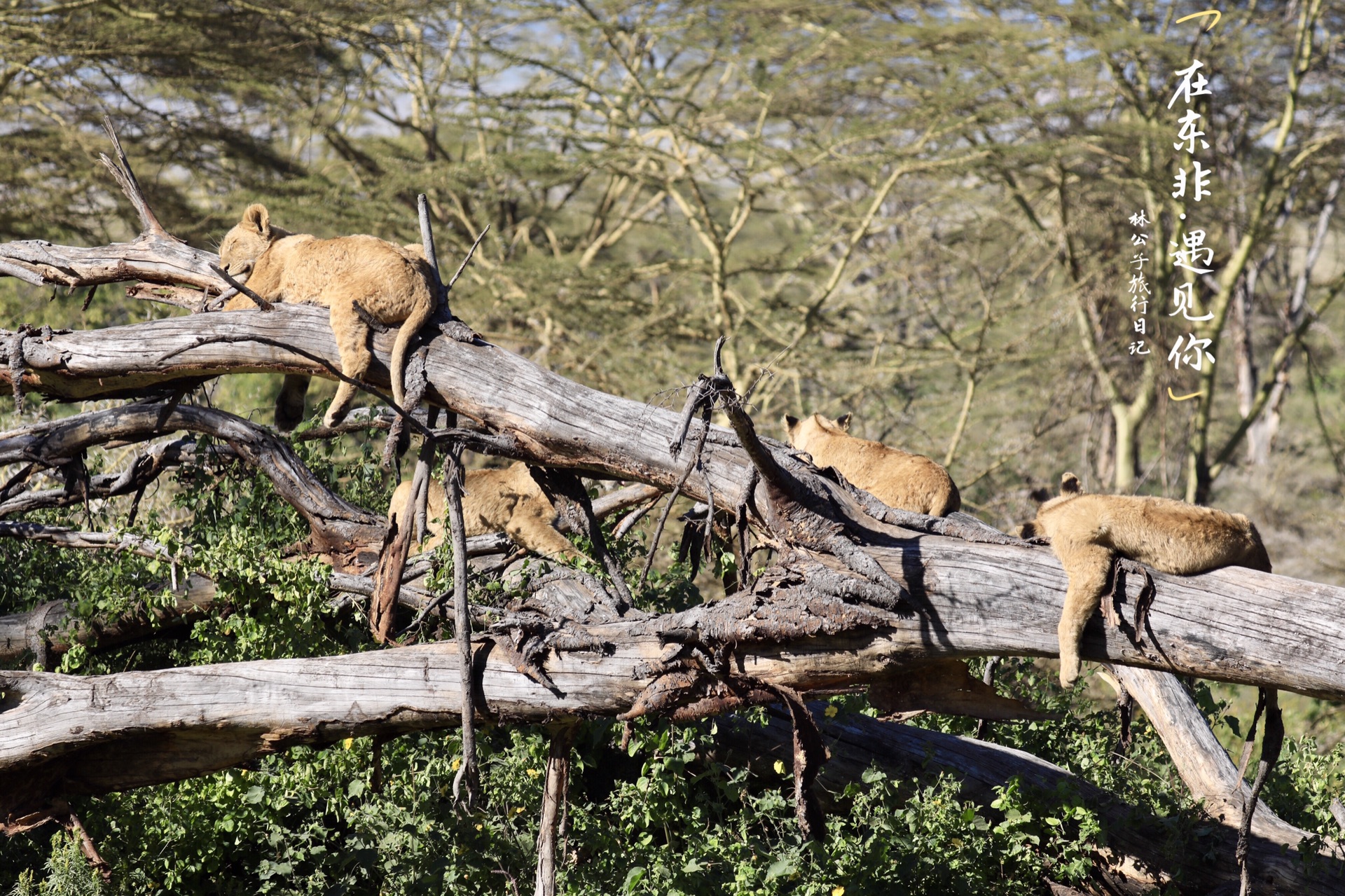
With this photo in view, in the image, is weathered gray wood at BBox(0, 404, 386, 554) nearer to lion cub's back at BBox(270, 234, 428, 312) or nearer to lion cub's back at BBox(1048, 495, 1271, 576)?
lion cub's back at BBox(270, 234, 428, 312)

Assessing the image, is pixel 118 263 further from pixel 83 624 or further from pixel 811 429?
pixel 811 429

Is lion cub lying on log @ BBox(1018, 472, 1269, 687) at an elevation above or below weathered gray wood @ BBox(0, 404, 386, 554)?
above

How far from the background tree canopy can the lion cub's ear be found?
1.27m

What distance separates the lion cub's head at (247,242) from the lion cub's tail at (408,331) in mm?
1322

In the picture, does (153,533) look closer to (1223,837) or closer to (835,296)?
(1223,837)

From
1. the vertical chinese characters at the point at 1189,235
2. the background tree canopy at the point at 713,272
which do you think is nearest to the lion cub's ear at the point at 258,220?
the background tree canopy at the point at 713,272

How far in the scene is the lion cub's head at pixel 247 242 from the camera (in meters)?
5.02

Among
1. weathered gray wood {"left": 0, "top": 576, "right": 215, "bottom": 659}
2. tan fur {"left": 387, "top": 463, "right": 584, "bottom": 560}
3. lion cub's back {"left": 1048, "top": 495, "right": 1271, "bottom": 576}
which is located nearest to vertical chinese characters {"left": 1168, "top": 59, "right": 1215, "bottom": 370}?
tan fur {"left": 387, "top": 463, "right": 584, "bottom": 560}

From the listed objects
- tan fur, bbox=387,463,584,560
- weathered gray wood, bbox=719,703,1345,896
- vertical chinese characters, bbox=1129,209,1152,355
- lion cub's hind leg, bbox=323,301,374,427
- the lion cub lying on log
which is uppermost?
the lion cub lying on log

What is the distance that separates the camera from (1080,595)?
3.05 meters

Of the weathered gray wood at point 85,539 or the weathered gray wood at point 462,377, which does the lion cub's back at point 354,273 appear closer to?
the weathered gray wood at point 462,377

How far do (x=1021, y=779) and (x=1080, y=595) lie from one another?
2.24m

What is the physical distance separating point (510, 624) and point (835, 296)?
9.59 metres

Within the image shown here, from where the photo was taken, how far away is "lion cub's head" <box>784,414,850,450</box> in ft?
19.2
